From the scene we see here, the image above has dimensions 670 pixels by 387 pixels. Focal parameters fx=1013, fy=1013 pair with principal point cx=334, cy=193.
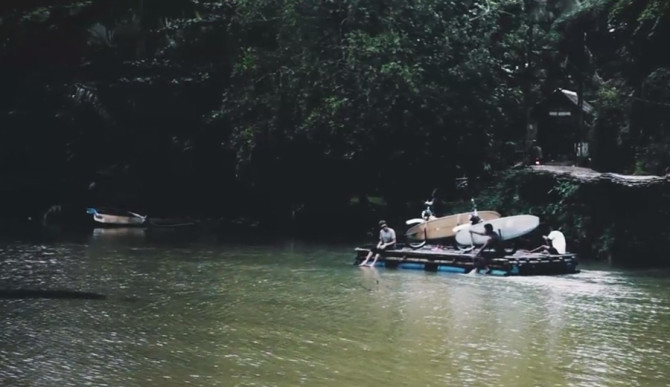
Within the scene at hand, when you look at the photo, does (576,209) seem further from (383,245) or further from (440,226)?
(383,245)

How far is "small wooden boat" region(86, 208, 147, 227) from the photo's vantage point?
40969mm

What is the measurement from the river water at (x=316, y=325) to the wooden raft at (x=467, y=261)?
52 centimetres

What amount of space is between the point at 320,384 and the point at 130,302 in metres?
7.92

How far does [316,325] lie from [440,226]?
41.8 feet

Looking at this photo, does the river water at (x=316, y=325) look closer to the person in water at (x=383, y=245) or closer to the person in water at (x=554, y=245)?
the person in water at (x=383, y=245)

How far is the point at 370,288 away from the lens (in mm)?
23234

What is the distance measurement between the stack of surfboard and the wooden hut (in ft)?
59.5

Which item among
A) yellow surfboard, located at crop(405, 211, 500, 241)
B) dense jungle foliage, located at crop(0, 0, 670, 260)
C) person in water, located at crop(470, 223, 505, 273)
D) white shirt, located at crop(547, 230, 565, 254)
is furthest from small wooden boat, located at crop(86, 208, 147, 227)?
white shirt, located at crop(547, 230, 565, 254)

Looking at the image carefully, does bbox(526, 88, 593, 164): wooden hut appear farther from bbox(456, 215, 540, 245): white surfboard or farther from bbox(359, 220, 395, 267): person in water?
bbox(359, 220, 395, 267): person in water

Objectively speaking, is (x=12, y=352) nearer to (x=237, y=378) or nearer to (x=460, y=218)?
(x=237, y=378)

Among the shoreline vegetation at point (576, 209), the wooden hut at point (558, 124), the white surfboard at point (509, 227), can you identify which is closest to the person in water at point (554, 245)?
the white surfboard at point (509, 227)

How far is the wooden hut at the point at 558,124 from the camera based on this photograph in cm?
4812

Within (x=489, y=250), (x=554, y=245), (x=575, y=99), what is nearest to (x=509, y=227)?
(x=554, y=245)

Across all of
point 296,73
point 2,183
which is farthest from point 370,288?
point 2,183
